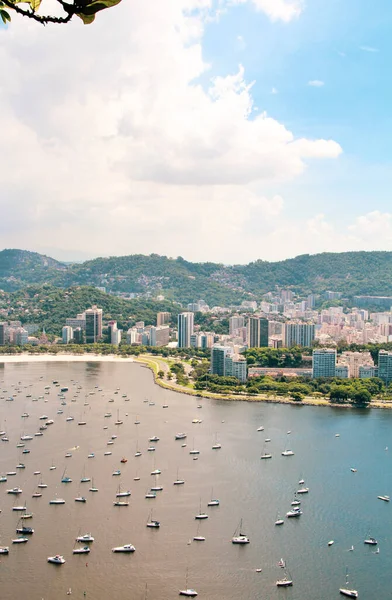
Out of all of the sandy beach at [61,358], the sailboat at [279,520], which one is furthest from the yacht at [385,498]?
the sandy beach at [61,358]

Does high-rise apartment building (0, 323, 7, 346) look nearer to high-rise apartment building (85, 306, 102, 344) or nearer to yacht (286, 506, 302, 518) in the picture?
high-rise apartment building (85, 306, 102, 344)

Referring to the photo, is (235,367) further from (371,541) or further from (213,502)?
(371,541)

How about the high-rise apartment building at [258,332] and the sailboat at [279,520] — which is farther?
the high-rise apartment building at [258,332]

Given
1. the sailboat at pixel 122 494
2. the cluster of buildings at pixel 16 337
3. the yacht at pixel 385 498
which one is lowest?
the yacht at pixel 385 498

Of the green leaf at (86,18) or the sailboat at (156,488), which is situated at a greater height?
the green leaf at (86,18)

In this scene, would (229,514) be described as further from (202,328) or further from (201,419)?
(202,328)

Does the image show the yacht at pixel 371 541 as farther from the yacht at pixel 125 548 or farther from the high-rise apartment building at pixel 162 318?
the high-rise apartment building at pixel 162 318
